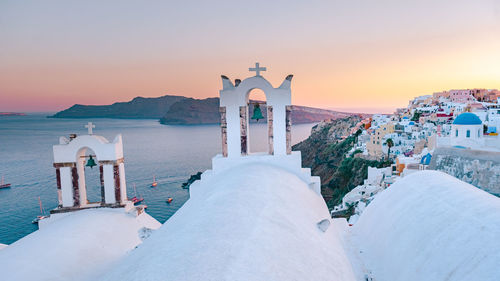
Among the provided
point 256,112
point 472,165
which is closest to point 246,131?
point 256,112

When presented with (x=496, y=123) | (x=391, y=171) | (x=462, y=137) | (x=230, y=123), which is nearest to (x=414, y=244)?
(x=230, y=123)

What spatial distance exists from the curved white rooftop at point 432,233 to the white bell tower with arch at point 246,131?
2227 mm

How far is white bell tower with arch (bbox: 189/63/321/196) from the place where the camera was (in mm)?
8070

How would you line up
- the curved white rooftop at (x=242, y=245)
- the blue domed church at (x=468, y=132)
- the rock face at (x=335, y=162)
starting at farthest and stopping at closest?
the rock face at (x=335, y=162), the blue domed church at (x=468, y=132), the curved white rooftop at (x=242, y=245)

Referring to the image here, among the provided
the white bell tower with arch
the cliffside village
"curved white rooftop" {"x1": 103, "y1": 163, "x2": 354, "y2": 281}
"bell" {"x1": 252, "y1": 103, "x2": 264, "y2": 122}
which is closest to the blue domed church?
the cliffside village

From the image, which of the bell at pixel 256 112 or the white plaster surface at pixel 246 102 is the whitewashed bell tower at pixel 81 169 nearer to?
the white plaster surface at pixel 246 102

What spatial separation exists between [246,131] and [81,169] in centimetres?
424

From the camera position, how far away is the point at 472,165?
66.3ft

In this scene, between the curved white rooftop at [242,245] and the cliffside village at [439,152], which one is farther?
the cliffside village at [439,152]

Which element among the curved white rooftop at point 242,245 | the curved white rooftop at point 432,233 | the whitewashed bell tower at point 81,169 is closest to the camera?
the curved white rooftop at point 242,245

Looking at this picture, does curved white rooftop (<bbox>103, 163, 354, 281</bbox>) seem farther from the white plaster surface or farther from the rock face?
the rock face

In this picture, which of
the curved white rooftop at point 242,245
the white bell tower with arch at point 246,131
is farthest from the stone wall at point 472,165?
the curved white rooftop at point 242,245

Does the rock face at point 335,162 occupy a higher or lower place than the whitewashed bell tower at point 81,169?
lower

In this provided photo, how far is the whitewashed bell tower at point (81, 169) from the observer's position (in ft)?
25.5
